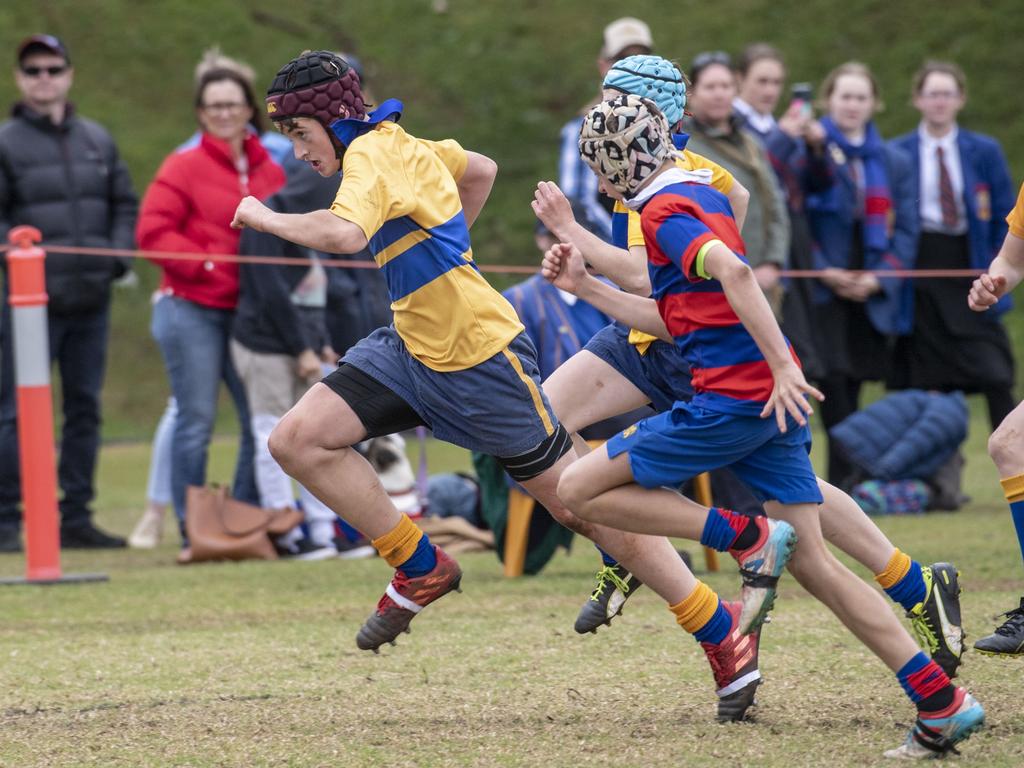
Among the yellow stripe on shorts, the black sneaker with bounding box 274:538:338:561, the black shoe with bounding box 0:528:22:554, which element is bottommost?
the black shoe with bounding box 0:528:22:554

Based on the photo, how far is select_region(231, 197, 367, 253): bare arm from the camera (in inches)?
184

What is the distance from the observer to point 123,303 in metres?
18.8

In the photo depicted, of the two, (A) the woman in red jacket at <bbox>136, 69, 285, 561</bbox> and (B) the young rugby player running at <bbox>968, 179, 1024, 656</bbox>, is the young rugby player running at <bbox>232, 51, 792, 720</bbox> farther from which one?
(A) the woman in red jacket at <bbox>136, 69, 285, 561</bbox>

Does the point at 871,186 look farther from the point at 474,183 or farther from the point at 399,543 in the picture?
the point at 399,543

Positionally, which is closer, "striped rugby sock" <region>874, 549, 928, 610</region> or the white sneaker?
"striped rugby sock" <region>874, 549, 928, 610</region>

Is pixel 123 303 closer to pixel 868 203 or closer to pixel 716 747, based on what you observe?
pixel 868 203

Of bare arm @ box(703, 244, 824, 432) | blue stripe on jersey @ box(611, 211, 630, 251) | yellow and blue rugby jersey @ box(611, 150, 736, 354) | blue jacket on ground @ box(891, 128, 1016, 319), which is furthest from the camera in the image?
blue jacket on ground @ box(891, 128, 1016, 319)

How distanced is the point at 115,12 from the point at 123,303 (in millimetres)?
4269

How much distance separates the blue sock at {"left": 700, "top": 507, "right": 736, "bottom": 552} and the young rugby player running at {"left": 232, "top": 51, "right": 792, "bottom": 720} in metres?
0.49

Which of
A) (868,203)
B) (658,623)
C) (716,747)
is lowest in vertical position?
(658,623)

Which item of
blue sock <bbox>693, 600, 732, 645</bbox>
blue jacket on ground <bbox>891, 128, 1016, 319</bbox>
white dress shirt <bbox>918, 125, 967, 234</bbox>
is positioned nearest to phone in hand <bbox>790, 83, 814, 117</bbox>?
blue jacket on ground <bbox>891, 128, 1016, 319</bbox>

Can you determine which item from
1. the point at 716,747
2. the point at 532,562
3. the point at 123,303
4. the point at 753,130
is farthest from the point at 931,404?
the point at 123,303

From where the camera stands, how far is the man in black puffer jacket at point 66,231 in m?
9.34

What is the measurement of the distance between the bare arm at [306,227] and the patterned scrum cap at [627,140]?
0.68m
